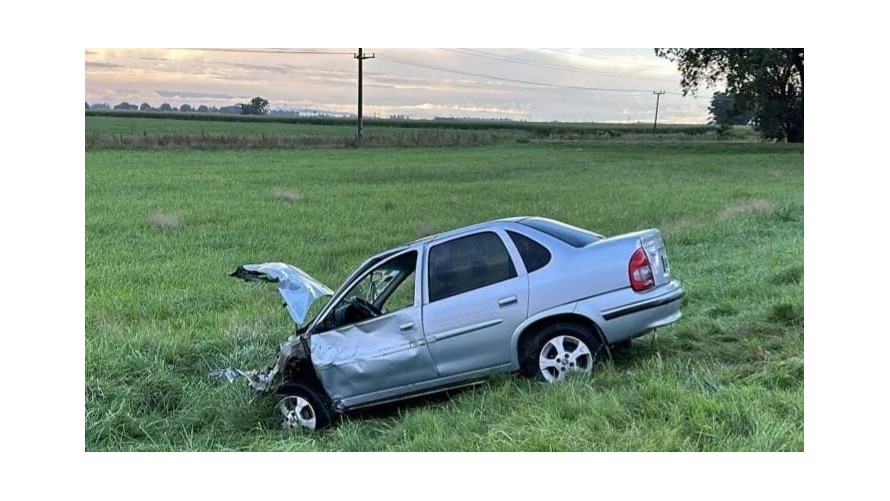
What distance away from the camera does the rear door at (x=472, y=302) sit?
4305mm

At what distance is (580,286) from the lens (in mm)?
4230

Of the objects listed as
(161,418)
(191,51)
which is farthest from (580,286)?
(191,51)

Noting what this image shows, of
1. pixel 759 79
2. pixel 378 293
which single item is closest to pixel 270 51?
pixel 378 293

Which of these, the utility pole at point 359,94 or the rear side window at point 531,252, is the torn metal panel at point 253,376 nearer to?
the rear side window at point 531,252

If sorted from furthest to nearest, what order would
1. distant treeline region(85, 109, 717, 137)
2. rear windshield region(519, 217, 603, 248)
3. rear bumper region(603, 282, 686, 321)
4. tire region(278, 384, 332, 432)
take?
distant treeline region(85, 109, 717, 137)
tire region(278, 384, 332, 432)
rear windshield region(519, 217, 603, 248)
rear bumper region(603, 282, 686, 321)

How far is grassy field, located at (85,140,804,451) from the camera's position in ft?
13.3

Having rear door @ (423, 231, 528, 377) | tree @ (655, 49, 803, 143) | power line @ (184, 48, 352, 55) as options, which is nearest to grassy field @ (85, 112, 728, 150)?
tree @ (655, 49, 803, 143)

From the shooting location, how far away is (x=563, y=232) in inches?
179

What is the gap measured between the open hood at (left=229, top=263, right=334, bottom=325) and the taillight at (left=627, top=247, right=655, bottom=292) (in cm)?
200

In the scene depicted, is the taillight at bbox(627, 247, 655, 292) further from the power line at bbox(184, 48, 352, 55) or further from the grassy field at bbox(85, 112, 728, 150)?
→ the power line at bbox(184, 48, 352, 55)

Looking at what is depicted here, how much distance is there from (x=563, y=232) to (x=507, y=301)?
24.4 inches

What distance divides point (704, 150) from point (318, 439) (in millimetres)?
4225

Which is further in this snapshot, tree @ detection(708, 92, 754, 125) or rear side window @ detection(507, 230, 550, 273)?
tree @ detection(708, 92, 754, 125)

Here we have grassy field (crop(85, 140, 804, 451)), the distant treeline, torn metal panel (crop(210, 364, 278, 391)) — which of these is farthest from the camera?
the distant treeline
